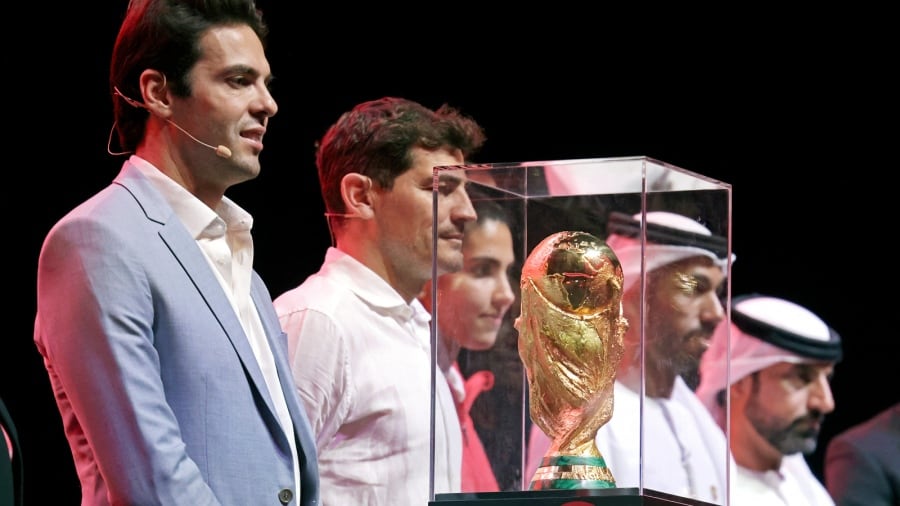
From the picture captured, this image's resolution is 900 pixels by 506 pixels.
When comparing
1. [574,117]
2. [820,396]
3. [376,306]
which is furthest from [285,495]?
[574,117]

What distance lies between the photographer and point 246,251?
2850mm

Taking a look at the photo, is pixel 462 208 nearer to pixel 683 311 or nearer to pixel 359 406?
pixel 683 311

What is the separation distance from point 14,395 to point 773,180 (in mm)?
2741

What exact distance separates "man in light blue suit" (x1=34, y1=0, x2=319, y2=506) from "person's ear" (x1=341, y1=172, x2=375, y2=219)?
0.60 meters

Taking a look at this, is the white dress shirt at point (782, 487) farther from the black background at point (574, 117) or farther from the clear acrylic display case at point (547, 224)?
the clear acrylic display case at point (547, 224)

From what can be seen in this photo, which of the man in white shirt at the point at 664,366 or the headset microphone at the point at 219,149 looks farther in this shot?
the headset microphone at the point at 219,149

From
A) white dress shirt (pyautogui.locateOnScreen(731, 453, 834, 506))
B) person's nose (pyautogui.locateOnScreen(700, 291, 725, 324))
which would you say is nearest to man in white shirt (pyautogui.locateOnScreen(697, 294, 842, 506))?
white dress shirt (pyautogui.locateOnScreen(731, 453, 834, 506))

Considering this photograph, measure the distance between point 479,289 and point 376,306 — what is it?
0.56 m

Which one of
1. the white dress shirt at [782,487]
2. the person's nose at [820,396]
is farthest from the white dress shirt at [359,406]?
the person's nose at [820,396]

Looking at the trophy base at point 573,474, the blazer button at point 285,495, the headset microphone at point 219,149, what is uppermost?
the headset microphone at point 219,149

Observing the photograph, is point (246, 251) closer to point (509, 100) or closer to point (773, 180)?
point (509, 100)

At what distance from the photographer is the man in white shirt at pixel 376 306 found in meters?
3.13

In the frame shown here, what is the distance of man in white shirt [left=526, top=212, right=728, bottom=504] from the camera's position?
2576 mm

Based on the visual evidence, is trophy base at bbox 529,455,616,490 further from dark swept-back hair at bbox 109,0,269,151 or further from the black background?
the black background
